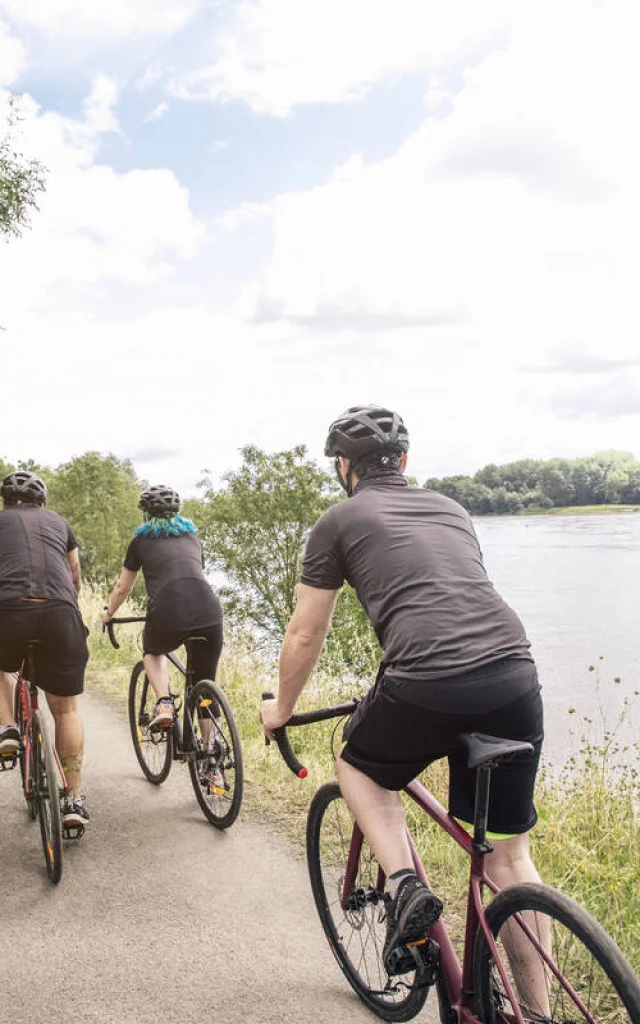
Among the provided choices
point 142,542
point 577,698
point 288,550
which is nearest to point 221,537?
point 288,550

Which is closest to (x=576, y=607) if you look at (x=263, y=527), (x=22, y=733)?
(x=263, y=527)

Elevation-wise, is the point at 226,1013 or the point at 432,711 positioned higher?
the point at 432,711

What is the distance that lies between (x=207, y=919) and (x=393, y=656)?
2.20 meters

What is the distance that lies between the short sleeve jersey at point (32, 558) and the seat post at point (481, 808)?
9.77 ft

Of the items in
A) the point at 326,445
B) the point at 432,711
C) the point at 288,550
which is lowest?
the point at 288,550

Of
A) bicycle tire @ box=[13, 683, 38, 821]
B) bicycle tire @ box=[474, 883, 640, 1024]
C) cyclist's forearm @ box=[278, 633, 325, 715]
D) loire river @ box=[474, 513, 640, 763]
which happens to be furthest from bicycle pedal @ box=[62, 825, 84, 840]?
loire river @ box=[474, 513, 640, 763]

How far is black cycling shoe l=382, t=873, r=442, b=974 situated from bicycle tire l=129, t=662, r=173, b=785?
331cm

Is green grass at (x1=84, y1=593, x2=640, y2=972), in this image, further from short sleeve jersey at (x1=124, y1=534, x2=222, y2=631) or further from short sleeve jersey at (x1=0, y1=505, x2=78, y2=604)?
short sleeve jersey at (x1=0, y1=505, x2=78, y2=604)

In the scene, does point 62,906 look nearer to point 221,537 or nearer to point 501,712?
point 501,712

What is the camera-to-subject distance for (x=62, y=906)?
4105 millimetres

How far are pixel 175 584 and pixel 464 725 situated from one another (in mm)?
3182

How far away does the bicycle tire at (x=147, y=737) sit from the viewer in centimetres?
576

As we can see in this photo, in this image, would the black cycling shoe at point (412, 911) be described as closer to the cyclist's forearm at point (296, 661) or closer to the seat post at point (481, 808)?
the seat post at point (481, 808)

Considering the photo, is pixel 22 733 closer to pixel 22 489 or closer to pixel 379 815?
pixel 22 489
